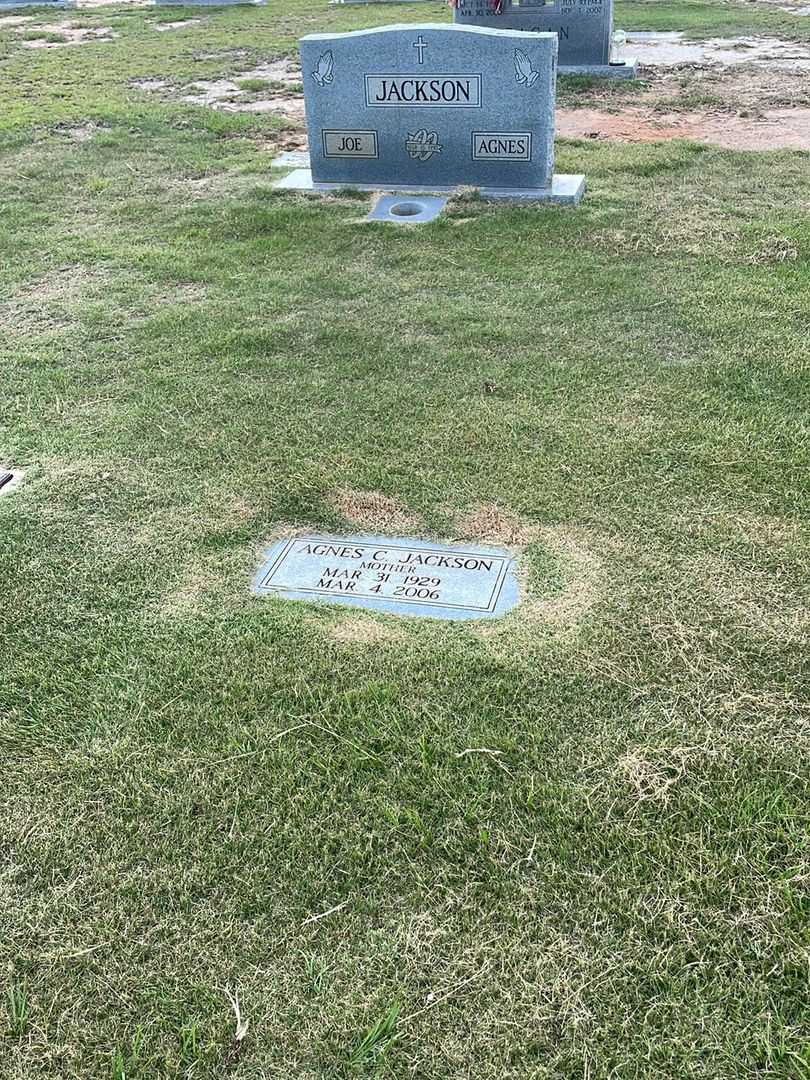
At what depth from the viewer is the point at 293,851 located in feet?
6.73

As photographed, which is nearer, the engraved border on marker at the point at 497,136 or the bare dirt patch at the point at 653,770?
the bare dirt patch at the point at 653,770

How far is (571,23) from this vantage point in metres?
10.3

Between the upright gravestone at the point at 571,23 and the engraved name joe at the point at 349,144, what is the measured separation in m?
4.93

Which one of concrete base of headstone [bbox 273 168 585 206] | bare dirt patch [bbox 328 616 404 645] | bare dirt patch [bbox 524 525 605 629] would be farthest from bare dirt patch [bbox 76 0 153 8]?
bare dirt patch [bbox 328 616 404 645]

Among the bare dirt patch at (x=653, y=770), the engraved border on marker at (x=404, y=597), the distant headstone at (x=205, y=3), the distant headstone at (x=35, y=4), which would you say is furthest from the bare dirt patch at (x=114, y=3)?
the bare dirt patch at (x=653, y=770)

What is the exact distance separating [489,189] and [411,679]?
4885mm

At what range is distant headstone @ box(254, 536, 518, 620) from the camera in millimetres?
2758

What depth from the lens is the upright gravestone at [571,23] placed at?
1028cm

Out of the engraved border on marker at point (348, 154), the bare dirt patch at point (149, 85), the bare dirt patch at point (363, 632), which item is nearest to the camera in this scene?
the bare dirt patch at point (363, 632)

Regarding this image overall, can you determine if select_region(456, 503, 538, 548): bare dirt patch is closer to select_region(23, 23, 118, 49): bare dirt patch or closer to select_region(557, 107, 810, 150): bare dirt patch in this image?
select_region(557, 107, 810, 150): bare dirt patch

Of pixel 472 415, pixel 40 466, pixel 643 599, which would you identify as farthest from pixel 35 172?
pixel 643 599

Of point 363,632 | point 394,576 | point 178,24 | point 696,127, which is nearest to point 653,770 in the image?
point 363,632

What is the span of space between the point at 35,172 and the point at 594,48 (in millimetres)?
6646

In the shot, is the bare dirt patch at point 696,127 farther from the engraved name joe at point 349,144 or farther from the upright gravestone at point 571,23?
the engraved name joe at point 349,144
